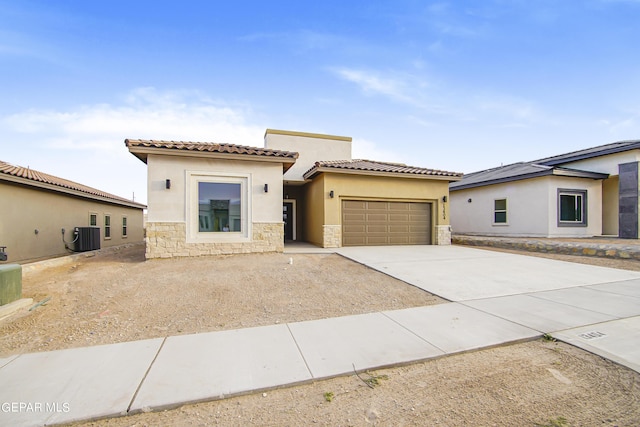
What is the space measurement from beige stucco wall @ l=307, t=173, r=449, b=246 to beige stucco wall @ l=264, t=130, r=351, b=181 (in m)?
1.56

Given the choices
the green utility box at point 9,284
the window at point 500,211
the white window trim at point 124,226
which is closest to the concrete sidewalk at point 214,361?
the green utility box at point 9,284

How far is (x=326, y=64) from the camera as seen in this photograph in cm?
1212

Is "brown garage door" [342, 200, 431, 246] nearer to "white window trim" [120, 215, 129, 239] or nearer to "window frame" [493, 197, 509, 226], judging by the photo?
"window frame" [493, 197, 509, 226]

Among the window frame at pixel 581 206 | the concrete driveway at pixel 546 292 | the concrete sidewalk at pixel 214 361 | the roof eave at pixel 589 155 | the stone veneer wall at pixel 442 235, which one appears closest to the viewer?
the concrete sidewalk at pixel 214 361

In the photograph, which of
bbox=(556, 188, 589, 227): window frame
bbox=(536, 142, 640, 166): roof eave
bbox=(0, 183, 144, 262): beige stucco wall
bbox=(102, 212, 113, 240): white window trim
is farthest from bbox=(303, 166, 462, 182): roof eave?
bbox=(102, 212, 113, 240): white window trim

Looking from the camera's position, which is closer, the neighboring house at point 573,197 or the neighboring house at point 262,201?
the neighboring house at point 262,201

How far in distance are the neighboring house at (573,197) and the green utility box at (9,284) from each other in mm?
19351

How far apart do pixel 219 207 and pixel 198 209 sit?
2.33ft

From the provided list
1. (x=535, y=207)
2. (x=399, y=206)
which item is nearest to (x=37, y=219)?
(x=399, y=206)

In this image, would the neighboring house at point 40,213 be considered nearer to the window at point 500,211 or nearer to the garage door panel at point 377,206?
the garage door panel at point 377,206

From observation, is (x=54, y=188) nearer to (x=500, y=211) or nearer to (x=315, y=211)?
(x=315, y=211)

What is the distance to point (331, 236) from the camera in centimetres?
1165

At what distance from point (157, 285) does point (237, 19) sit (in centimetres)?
1006

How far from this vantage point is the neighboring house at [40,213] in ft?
32.4
